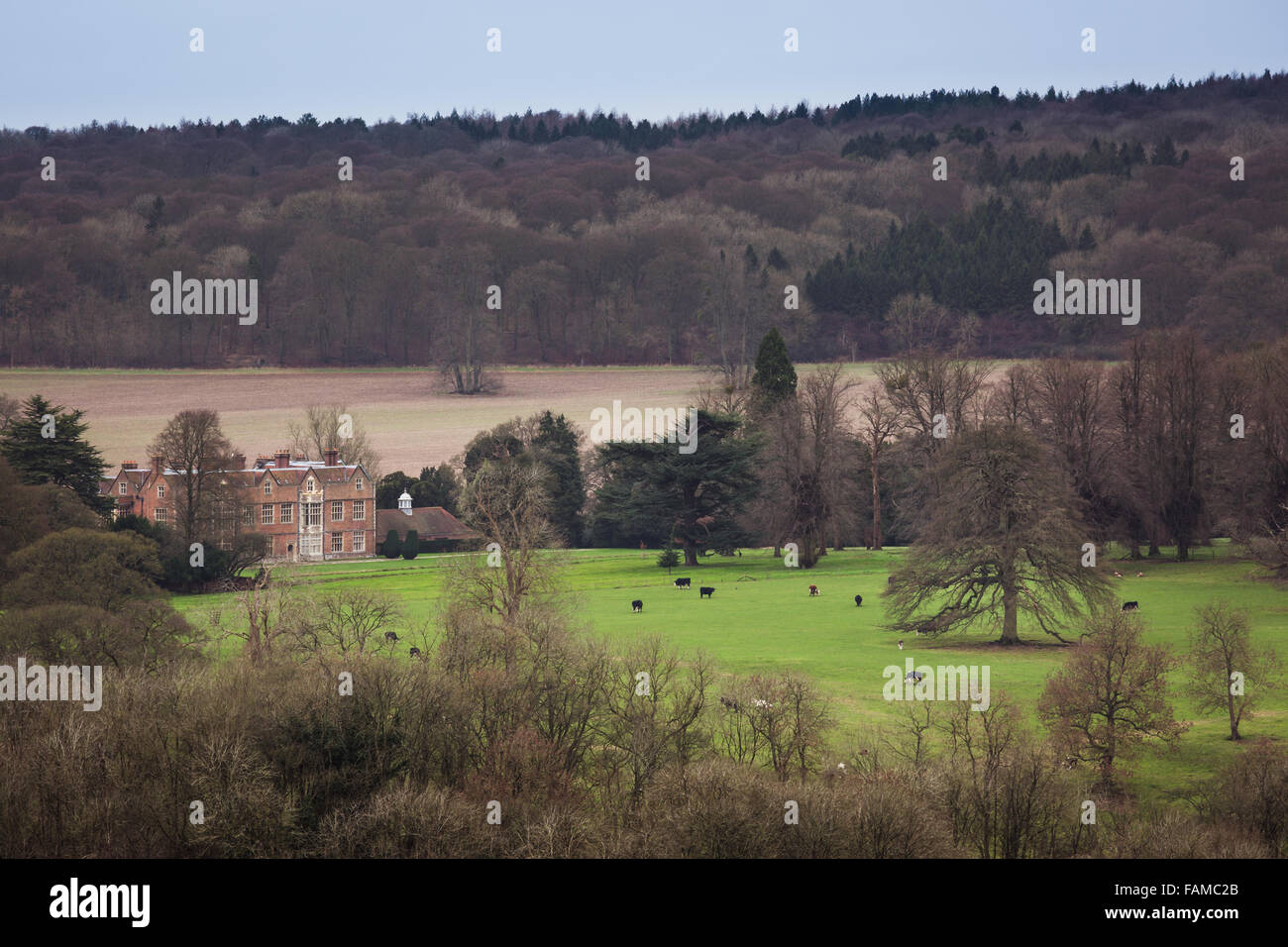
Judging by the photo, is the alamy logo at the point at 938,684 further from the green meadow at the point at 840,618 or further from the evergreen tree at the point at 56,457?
the evergreen tree at the point at 56,457

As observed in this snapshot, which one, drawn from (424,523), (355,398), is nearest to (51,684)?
(424,523)

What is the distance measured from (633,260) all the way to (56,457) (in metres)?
85.3

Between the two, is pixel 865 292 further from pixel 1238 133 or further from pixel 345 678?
pixel 345 678

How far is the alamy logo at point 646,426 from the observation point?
86.8 m

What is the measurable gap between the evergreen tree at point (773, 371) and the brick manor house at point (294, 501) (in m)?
28.5

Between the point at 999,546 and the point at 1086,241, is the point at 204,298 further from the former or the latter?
the point at 999,546

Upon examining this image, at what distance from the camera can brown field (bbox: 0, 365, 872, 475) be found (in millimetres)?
115125

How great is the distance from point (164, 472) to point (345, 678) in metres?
56.0

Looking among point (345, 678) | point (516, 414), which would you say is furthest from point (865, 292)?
point (345, 678)

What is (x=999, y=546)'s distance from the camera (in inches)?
2144

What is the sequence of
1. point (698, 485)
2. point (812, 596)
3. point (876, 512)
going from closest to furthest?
point (812, 596) < point (698, 485) < point (876, 512)
